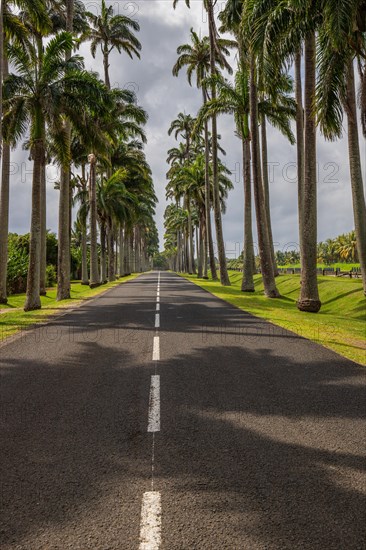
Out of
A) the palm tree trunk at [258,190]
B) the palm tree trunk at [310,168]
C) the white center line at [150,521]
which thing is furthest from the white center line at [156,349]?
the palm tree trunk at [258,190]

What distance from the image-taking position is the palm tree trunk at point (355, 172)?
16.6 metres

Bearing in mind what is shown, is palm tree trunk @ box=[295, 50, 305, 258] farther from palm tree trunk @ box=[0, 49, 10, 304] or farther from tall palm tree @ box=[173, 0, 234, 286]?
palm tree trunk @ box=[0, 49, 10, 304]

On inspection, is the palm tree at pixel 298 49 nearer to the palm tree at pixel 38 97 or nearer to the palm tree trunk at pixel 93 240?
the palm tree at pixel 38 97

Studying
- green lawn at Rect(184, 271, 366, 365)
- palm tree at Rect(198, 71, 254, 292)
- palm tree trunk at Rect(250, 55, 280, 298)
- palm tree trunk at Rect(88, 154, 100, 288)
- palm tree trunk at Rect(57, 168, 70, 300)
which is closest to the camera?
green lawn at Rect(184, 271, 366, 365)

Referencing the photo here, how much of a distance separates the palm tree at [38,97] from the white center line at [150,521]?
14683mm

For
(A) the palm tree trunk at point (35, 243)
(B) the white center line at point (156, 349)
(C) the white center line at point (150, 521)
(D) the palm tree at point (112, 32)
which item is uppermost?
(D) the palm tree at point (112, 32)

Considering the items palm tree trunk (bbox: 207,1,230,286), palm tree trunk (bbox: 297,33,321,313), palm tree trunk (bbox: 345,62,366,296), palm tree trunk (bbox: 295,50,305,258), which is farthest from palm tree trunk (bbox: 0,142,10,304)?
palm tree trunk (bbox: 345,62,366,296)

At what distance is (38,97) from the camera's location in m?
16.3

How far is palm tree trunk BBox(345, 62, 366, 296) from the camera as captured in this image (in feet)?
54.5

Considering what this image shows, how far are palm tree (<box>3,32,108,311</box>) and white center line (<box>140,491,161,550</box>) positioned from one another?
14.7m

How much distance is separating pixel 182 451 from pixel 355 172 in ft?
52.0

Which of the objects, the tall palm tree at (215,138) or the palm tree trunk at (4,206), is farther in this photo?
the tall palm tree at (215,138)

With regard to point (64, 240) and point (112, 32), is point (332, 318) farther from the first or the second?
point (112, 32)

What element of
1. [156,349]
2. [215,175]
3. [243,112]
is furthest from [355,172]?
[215,175]
